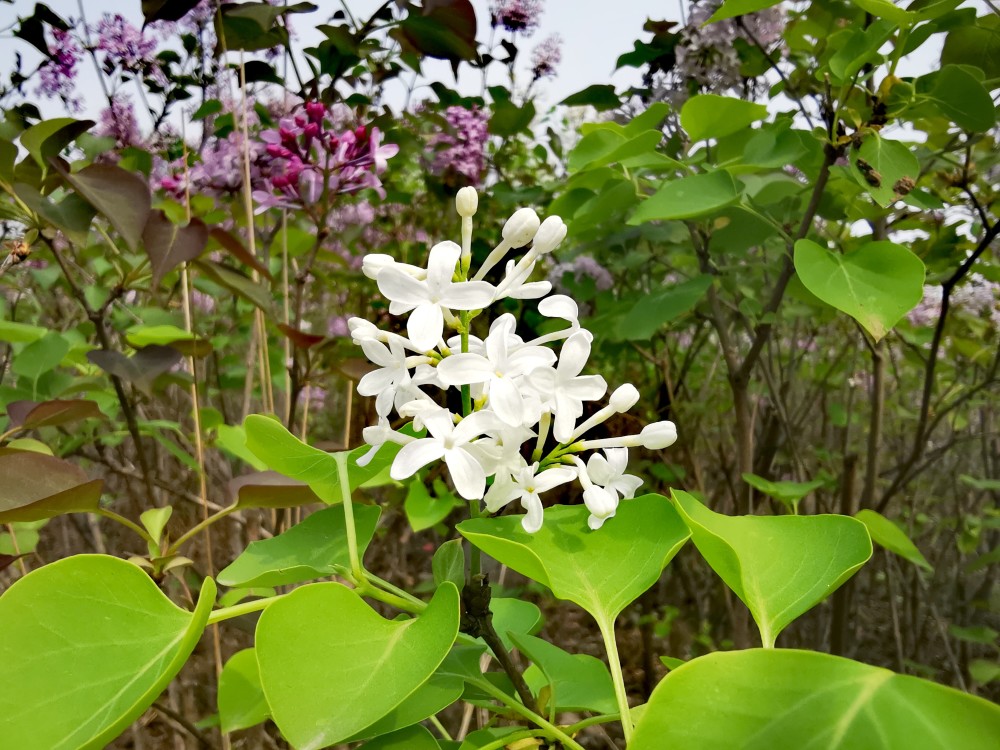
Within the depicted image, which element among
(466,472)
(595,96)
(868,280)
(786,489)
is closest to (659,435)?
(466,472)

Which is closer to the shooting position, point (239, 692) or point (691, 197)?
point (239, 692)

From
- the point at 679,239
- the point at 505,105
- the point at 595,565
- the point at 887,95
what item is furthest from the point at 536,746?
the point at 505,105

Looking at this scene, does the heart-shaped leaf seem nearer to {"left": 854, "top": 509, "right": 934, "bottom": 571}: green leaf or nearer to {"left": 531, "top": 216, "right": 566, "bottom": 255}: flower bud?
{"left": 531, "top": 216, "right": 566, "bottom": 255}: flower bud

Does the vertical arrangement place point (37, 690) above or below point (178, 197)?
below

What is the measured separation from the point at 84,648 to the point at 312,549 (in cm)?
14

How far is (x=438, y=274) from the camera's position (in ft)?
1.14

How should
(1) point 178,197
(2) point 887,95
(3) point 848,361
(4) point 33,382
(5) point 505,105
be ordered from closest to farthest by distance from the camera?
(2) point 887,95 → (4) point 33,382 → (1) point 178,197 → (5) point 505,105 → (3) point 848,361

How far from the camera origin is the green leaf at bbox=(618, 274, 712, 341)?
82cm

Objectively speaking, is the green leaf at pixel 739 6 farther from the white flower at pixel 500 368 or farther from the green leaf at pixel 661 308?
the white flower at pixel 500 368

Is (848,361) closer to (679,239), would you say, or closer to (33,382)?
(679,239)

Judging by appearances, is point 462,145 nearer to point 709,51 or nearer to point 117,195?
point 709,51

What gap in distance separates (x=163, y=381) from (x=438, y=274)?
76 centimetres

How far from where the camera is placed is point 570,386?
14.4 inches

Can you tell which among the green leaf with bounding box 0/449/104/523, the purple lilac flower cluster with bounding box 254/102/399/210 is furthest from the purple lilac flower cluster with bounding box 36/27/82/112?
the green leaf with bounding box 0/449/104/523
